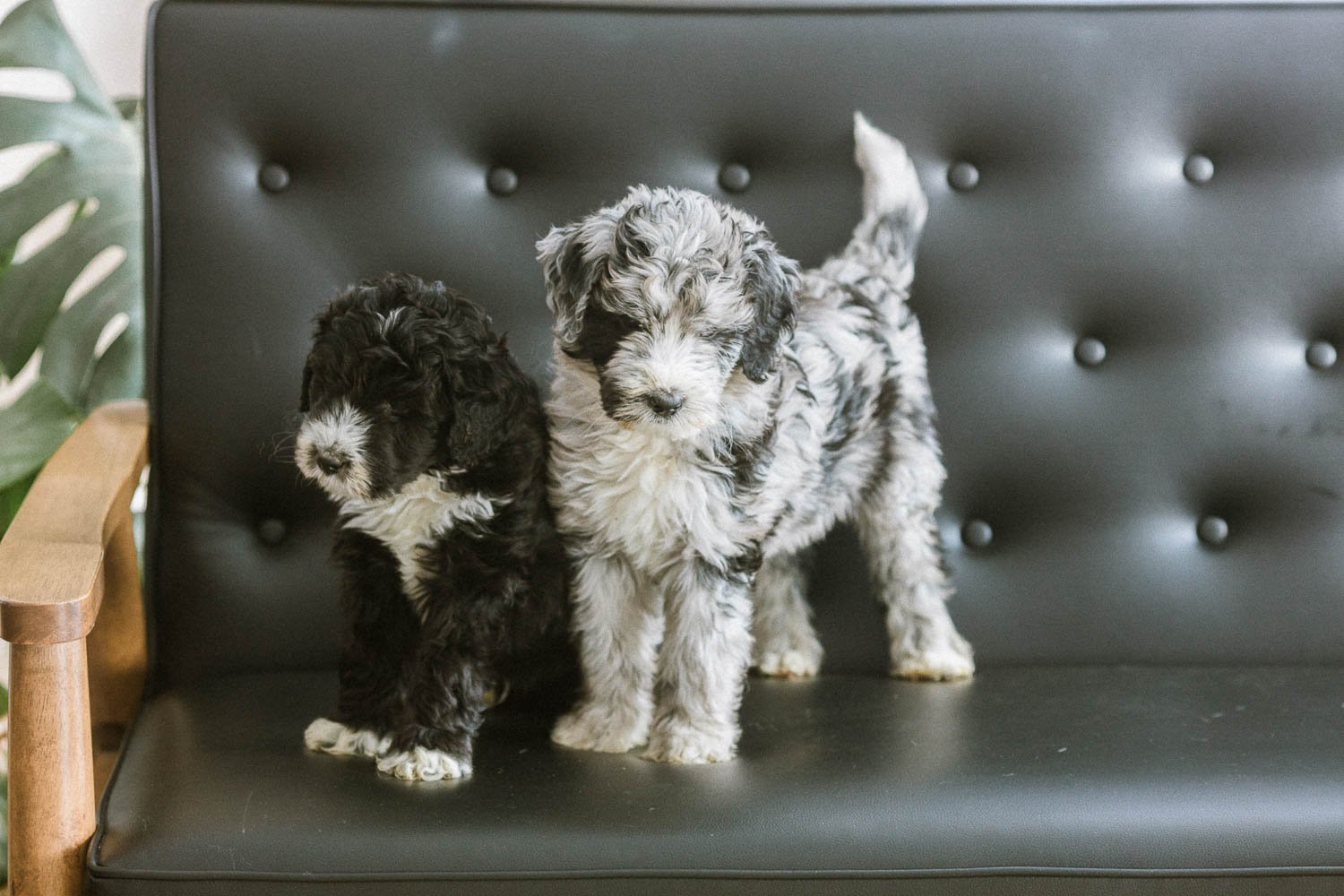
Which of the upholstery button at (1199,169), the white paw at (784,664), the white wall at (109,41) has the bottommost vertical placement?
the white paw at (784,664)

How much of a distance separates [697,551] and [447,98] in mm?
807

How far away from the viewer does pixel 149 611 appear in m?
1.75

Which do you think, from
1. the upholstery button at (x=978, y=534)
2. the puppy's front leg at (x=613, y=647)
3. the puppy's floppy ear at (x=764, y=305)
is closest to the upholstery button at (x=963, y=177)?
the upholstery button at (x=978, y=534)

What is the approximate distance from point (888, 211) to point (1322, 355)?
70 cm

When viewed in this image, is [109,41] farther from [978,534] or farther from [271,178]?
[978,534]

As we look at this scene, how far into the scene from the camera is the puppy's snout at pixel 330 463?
128 cm

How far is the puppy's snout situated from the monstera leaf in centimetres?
95

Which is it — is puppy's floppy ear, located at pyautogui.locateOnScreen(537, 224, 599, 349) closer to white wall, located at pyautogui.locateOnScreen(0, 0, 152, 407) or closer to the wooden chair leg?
the wooden chair leg

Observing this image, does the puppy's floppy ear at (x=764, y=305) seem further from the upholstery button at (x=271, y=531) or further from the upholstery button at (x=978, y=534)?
the upholstery button at (x=271, y=531)

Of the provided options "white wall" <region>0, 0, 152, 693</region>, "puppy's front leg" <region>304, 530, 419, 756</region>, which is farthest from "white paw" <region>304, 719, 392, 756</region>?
"white wall" <region>0, 0, 152, 693</region>

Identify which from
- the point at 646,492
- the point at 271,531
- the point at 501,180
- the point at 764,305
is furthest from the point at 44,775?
the point at 501,180

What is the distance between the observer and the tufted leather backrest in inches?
70.6

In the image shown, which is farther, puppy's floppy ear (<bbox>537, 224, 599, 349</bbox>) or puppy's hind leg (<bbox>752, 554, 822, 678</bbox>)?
puppy's hind leg (<bbox>752, 554, 822, 678</bbox>)

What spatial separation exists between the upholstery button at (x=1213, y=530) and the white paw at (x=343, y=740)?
1.23 meters
